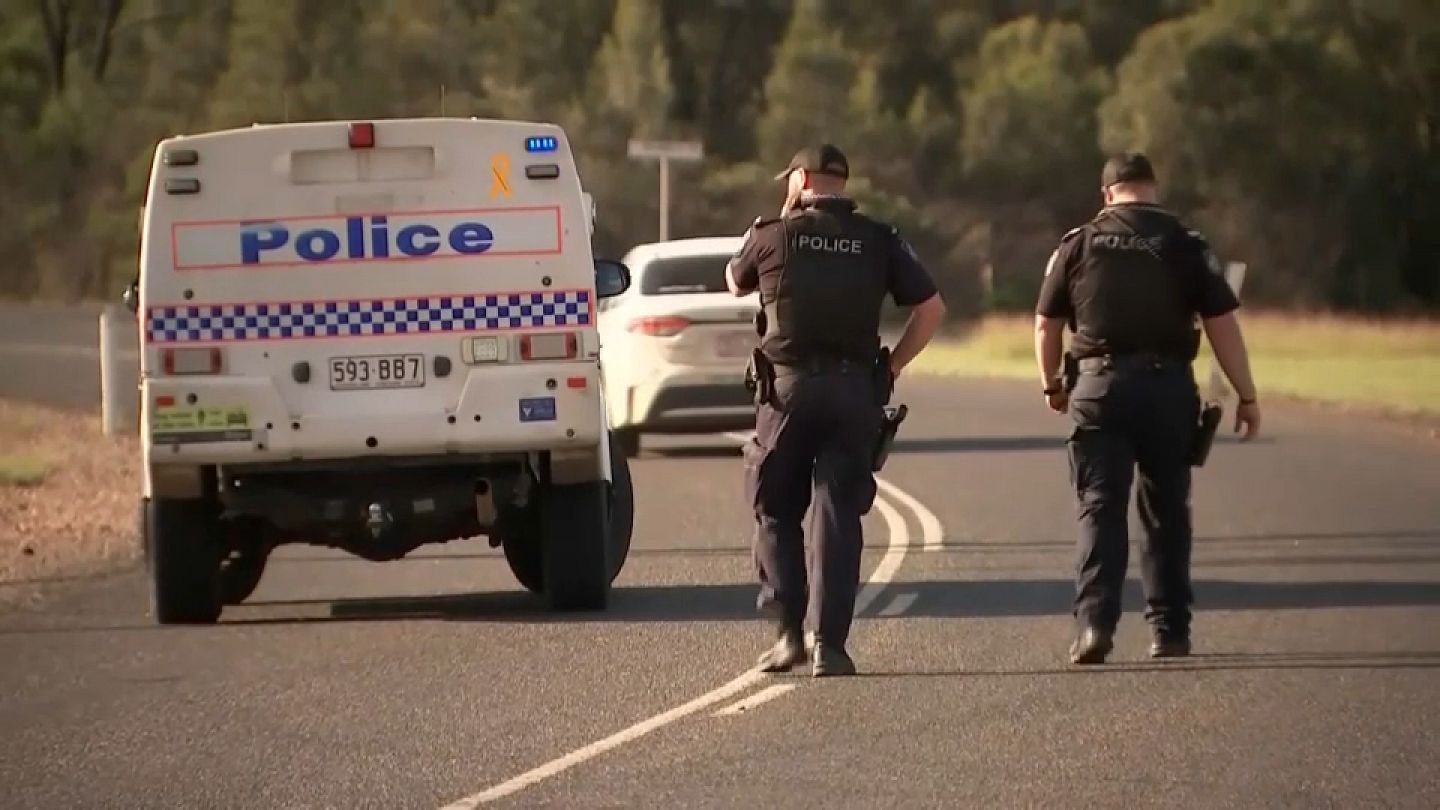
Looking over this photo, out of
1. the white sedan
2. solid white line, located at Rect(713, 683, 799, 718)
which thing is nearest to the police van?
solid white line, located at Rect(713, 683, 799, 718)

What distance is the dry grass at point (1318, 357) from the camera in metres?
31.2

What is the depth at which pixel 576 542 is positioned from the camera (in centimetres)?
1177

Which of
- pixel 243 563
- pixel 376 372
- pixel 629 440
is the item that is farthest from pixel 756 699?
pixel 629 440

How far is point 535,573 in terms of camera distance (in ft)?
41.5

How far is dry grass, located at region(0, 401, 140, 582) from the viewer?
1513cm

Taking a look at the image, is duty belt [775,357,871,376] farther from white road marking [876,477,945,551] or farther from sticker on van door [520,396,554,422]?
white road marking [876,477,945,551]

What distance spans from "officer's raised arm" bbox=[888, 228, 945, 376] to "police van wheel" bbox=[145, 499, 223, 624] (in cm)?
372

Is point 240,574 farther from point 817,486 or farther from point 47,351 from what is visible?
point 47,351

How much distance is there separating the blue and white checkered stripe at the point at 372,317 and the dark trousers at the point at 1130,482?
259cm

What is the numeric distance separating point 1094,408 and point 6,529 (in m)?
9.23

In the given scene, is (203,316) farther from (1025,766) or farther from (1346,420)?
(1346,420)

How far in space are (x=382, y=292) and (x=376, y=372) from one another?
1.16ft

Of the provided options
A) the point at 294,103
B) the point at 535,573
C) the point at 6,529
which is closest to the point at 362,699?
the point at 535,573

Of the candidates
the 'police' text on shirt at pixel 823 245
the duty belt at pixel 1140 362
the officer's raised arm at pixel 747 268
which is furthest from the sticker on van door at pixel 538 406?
the duty belt at pixel 1140 362
